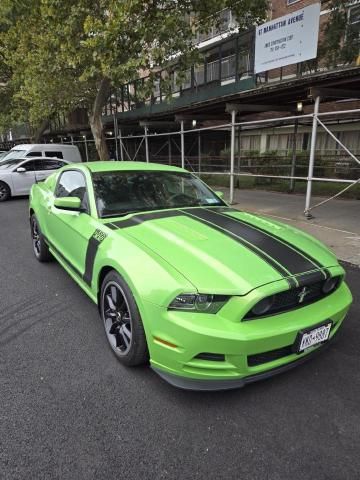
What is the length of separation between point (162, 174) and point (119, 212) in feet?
2.79

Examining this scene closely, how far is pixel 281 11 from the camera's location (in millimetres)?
19922

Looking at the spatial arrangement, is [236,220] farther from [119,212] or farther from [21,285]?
[21,285]

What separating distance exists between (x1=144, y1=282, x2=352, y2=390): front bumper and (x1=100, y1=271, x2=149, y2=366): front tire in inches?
7.2

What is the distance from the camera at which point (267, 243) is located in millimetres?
2717

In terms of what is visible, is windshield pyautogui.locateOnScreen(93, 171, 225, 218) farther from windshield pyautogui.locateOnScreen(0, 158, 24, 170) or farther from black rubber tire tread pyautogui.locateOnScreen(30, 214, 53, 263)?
windshield pyautogui.locateOnScreen(0, 158, 24, 170)

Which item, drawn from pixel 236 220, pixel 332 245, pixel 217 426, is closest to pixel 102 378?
pixel 217 426

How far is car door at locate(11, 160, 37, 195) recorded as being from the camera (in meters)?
12.1

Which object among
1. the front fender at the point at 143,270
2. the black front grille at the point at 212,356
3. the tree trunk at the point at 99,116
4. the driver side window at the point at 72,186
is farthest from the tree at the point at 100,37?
the black front grille at the point at 212,356

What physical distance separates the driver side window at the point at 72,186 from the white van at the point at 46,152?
10365mm

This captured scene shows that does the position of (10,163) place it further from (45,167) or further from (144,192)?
(144,192)

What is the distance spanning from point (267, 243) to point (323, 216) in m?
6.16

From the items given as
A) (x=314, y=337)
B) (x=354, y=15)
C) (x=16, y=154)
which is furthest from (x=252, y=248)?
(x=354, y=15)

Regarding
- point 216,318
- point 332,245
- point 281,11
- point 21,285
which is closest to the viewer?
point 216,318

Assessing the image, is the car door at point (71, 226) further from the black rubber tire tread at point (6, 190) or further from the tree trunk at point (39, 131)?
the tree trunk at point (39, 131)
